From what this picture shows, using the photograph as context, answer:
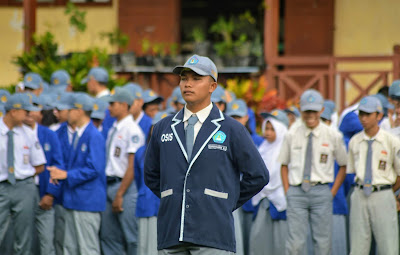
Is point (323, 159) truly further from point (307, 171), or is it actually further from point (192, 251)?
point (192, 251)

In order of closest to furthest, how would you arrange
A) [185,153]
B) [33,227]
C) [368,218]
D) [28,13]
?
[185,153] → [368,218] → [33,227] → [28,13]

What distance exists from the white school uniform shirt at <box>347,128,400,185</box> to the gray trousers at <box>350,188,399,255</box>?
147 mm

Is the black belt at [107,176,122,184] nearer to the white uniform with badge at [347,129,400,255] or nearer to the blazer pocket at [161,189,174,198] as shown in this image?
the white uniform with badge at [347,129,400,255]

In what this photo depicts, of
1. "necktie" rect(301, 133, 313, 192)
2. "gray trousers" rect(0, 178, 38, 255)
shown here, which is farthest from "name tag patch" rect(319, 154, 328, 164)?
"gray trousers" rect(0, 178, 38, 255)

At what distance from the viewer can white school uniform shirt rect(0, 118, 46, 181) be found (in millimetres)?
9039

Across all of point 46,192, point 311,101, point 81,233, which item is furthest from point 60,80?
point 311,101

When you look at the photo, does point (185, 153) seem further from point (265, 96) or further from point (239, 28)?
point (239, 28)

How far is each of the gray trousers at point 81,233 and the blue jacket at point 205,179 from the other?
3.34 metres

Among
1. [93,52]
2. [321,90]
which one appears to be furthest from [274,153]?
[93,52]

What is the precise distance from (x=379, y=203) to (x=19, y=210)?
404 cm

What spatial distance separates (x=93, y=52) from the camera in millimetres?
15070

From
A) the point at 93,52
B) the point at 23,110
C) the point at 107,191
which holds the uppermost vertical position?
the point at 93,52

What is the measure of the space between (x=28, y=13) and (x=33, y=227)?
26.0 feet

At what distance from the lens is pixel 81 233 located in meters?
9.10
